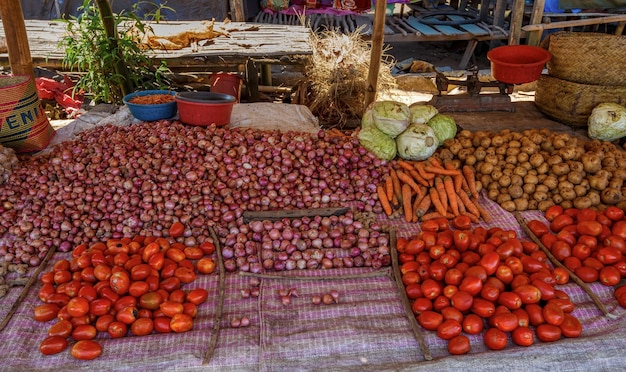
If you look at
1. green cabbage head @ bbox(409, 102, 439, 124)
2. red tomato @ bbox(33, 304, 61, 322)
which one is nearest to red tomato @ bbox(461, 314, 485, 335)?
green cabbage head @ bbox(409, 102, 439, 124)

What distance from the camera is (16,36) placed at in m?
3.81

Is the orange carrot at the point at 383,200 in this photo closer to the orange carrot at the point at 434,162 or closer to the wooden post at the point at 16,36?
the orange carrot at the point at 434,162

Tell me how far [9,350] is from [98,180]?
116 cm

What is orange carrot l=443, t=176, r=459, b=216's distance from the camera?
3113 millimetres

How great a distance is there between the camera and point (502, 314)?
214cm

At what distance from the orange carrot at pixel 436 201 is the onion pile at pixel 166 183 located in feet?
1.32

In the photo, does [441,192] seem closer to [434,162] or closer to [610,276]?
[434,162]

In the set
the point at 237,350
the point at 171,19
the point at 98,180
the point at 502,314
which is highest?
the point at 171,19

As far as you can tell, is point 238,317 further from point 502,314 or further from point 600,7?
point 600,7

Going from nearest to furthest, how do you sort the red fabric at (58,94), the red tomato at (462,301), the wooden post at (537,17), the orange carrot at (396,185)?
the red tomato at (462,301)
the orange carrot at (396,185)
the red fabric at (58,94)
the wooden post at (537,17)

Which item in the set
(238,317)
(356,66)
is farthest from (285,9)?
(238,317)

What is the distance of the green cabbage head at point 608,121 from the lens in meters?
3.79

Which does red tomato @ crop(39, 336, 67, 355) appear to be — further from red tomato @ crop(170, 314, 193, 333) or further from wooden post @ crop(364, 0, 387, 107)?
wooden post @ crop(364, 0, 387, 107)

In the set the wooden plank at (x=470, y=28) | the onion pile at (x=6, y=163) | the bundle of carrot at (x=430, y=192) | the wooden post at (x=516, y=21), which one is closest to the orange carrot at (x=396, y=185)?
the bundle of carrot at (x=430, y=192)
